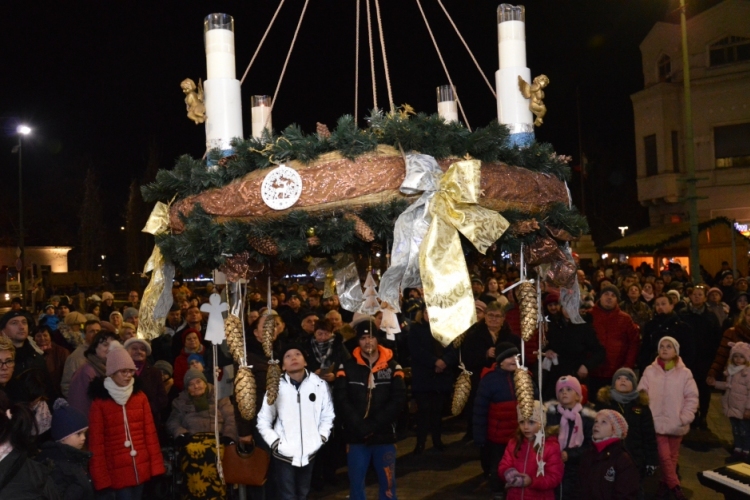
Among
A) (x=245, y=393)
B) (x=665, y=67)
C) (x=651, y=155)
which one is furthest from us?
(x=651, y=155)

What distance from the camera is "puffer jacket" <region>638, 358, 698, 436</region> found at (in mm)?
7523

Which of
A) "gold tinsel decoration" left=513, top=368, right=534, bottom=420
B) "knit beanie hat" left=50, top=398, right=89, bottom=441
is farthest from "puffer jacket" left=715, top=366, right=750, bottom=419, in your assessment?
"knit beanie hat" left=50, top=398, right=89, bottom=441

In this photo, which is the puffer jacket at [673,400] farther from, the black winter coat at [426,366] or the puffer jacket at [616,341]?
the black winter coat at [426,366]

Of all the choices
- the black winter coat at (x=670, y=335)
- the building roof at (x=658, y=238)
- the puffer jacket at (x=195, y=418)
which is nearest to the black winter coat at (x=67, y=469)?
the puffer jacket at (x=195, y=418)

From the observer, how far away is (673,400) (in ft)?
25.0

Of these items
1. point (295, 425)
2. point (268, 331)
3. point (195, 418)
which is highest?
point (268, 331)

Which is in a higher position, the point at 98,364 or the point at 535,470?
the point at 98,364

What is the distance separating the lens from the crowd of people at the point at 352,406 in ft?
19.1

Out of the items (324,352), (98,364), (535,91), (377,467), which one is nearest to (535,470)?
(377,467)

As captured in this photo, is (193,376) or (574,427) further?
(193,376)

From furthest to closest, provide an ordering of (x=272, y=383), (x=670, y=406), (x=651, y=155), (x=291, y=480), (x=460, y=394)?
1. (x=651, y=155)
2. (x=670, y=406)
3. (x=291, y=480)
4. (x=460, y=394)
5. (x=272, y=383)

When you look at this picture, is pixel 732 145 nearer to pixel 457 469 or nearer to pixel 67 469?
pixel 457 469

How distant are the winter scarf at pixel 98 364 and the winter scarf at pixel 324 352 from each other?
211 centimetres

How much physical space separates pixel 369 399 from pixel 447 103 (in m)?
3.03
